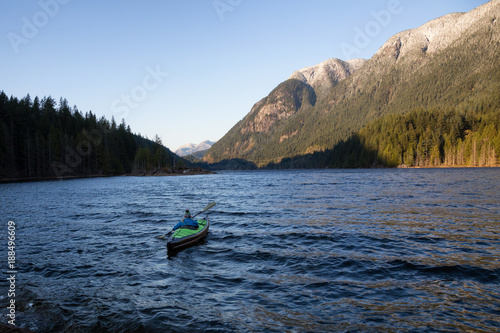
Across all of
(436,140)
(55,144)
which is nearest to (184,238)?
(55,144)

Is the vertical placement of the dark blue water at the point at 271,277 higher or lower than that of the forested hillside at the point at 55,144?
lower

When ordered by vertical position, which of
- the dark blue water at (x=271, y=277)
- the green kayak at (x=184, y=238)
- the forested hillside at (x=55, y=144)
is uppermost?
the forested hillside at (x=55, y=144)

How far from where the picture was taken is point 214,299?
1104 cm

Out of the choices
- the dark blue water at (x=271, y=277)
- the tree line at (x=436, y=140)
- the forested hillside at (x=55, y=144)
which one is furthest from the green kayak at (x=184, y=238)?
the tree line at (x=436, y=140)

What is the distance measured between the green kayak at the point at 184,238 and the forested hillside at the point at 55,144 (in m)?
110

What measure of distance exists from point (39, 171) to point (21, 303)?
132 metres

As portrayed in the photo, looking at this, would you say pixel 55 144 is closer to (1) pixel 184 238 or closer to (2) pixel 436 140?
(1) pixel 184 238

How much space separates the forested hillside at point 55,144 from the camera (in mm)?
108125

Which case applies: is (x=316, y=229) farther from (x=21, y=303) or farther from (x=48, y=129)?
(x=48, y=129)

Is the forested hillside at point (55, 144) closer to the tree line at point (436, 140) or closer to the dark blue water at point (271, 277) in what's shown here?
the dark blue water at point (271, 277)

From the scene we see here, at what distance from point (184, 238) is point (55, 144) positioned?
4988 inches

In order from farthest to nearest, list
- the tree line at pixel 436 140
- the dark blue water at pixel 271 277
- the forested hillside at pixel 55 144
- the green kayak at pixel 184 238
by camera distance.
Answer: the tree line at pixel 436 140, the forested hillside at pixel 55 144, the green kayak at pixel 184 238, the dark blue water at pixel 271 277

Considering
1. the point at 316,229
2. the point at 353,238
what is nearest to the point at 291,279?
the point at 353,238

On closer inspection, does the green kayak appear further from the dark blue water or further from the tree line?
the tree line
